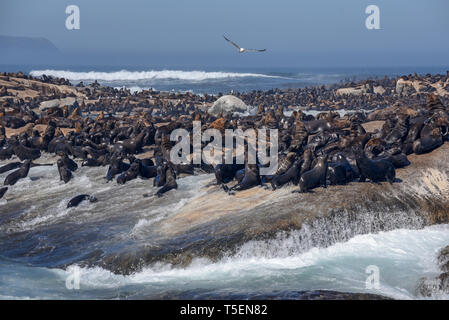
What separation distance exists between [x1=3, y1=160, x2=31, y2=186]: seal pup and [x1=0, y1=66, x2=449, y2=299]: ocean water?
1893 mm

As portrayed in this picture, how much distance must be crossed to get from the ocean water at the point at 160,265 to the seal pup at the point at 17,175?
74.5 inches

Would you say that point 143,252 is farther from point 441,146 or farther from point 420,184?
point 441,146

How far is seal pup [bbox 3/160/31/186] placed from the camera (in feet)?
45.2

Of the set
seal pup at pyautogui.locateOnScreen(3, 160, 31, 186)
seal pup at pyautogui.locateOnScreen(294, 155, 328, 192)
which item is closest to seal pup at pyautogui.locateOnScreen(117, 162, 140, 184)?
seal pup at pyautogui.locateOnScreen(3, 160, 31, 186)

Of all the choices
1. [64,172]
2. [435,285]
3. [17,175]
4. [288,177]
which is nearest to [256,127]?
[64,172]

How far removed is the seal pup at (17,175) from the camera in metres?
13.8

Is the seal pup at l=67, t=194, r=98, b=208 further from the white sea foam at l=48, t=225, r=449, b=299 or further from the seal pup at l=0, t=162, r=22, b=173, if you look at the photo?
the seal pup at l=0, t=162, r=22, b=173

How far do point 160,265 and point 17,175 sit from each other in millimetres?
7320

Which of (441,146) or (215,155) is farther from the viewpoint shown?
(215,155)

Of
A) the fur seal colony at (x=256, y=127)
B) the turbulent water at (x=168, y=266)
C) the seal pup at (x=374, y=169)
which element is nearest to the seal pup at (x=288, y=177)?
the fur seal colony at (x=256, y=127)

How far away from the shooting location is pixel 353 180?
10.4 m

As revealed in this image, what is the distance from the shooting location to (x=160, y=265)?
820cm
